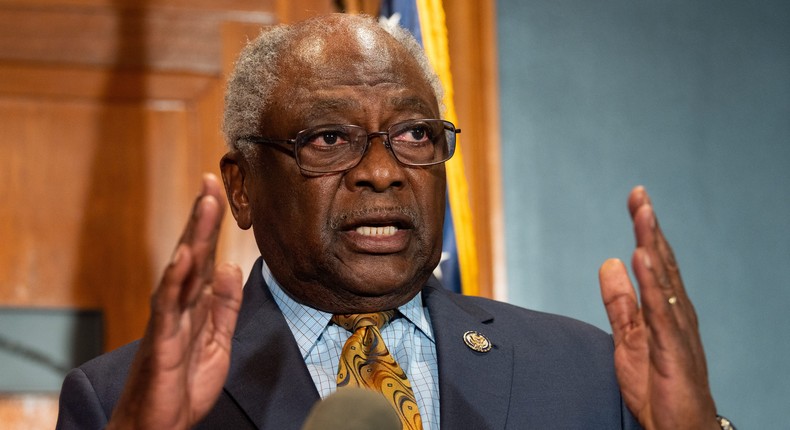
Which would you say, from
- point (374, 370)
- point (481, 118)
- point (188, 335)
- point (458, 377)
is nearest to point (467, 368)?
point (458, 377)

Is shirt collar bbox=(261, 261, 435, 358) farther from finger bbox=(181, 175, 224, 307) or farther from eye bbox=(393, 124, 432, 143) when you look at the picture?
finger bbox=(181, 175, 224, 307)

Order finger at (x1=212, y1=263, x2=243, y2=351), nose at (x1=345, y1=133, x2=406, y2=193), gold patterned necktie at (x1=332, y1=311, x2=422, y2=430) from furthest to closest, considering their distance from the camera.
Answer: nose at (x1=345, y1=133, x2=406, y2=193) → gold patterned necktie at (x1=332, y1=311, x2=422, y2=430) → finger at (x1=212, y1=263, x2=243, y2=351)

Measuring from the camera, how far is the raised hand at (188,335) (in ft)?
4.38

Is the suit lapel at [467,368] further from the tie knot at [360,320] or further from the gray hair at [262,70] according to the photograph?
the gray hair at [262,70]

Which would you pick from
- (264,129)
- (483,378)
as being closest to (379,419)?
(483,378)

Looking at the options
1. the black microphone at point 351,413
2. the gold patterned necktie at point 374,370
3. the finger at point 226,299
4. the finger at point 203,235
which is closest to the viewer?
the black microphone at point 351,413

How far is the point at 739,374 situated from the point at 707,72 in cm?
86

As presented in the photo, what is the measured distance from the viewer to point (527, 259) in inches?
119

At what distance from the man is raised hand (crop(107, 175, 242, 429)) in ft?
0.99

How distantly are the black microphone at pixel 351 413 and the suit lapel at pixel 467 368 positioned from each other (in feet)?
2.00

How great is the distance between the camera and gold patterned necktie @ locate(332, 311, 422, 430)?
5.64 feet

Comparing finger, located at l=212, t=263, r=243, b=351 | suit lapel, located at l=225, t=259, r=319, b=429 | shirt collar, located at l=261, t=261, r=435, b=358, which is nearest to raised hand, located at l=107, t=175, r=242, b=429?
finger, located at l=212, t=263, r=243, b=351

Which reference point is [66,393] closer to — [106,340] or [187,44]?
[106,340]

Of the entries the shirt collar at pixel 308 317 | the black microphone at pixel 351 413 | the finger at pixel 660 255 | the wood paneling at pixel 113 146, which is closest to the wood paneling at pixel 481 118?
the wood paneling at pixel 113 146
